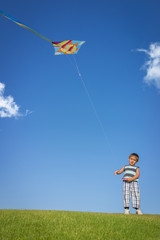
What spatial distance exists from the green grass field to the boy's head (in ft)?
8.91

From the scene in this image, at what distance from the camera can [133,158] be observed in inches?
392

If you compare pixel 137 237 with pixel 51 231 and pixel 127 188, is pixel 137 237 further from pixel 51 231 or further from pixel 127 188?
pixel 127 188

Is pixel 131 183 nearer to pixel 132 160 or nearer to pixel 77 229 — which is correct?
pixel 132 160

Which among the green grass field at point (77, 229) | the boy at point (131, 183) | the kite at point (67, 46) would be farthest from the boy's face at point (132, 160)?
the kite at point (67, 46)

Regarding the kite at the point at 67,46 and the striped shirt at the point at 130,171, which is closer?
the kite at the point at 67,46

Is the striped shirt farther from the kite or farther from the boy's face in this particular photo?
the kite

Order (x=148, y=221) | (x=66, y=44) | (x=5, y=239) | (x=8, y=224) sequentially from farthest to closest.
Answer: (x=66, y=44) < (x=148, y=221) < (x=8, y=224) < (x=5, y=239)

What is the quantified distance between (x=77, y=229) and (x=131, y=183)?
4.13m

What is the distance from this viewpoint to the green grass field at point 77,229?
5.59m

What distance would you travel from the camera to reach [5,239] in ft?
17.5

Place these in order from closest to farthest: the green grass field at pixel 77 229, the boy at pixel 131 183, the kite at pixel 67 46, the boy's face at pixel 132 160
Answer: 1. the green grass field at pixel 77 229
2. the kite at pixel 67 46
3. the boy at pixel 131 183
4. the boy's face at pixel 132 160

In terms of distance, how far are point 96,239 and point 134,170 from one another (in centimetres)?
471

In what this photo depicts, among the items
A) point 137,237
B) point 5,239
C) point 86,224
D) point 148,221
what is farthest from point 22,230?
point 148,221

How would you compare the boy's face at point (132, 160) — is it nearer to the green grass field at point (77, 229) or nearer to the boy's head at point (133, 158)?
the boy's head at point (133, 158)
